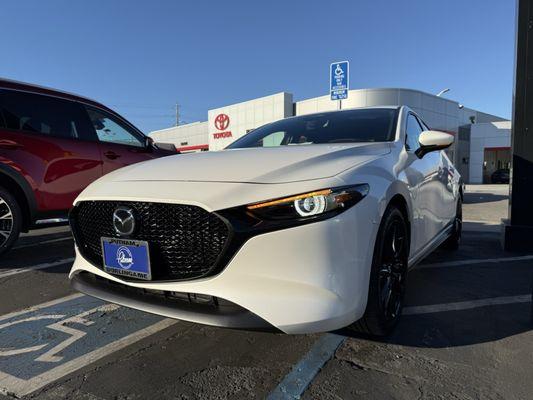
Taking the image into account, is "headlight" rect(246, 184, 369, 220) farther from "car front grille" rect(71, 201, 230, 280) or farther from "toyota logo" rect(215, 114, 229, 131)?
"toyota logo" rect(215, 114, 229, 131)

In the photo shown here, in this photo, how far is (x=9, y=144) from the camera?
453 cm

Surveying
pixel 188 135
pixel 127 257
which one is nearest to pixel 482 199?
pixel 127 257

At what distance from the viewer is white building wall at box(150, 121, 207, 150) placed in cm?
3809

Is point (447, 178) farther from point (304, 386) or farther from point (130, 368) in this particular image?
point (130, 368)

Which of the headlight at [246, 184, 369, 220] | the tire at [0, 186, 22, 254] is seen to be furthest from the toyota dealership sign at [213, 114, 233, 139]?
the headlight at [246, 184, 369, 220]

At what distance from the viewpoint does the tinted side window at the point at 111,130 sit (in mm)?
5590

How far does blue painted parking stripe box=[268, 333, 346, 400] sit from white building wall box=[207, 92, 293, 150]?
23.1 m

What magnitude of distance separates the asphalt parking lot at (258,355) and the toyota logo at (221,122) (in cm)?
2784

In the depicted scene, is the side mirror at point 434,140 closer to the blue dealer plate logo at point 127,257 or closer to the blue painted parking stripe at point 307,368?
the blue painted parking stripe at point 307,368

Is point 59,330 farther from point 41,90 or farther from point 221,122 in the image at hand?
point 221,122

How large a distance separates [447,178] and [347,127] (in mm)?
1656

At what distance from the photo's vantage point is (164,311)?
2.17 m

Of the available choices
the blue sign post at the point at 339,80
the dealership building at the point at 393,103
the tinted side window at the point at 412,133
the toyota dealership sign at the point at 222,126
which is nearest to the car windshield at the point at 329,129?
the tinted side window at the point at 412,133

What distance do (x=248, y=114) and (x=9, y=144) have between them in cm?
2518
